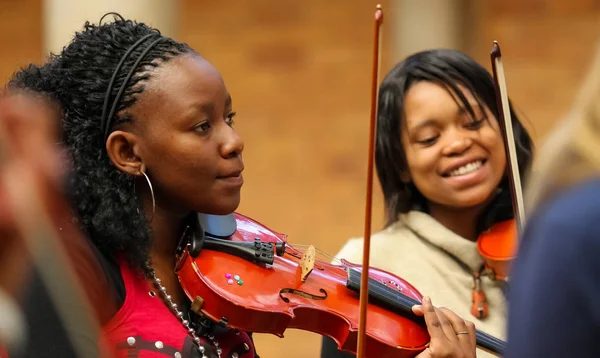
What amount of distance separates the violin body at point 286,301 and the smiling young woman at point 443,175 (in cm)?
42

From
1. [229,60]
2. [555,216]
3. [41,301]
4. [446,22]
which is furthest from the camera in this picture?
[229,60]

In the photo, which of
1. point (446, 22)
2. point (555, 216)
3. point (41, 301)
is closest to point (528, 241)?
point (555, 216)

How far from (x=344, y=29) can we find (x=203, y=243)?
3.36 metres

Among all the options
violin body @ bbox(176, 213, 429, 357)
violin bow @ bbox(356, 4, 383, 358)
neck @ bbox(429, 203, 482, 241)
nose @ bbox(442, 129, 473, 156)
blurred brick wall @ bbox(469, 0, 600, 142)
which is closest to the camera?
violin bow @ bbox(356, 4, 383, 358)

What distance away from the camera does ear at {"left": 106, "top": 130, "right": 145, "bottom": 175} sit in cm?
179

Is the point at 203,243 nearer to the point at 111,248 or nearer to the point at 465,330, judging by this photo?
the point at 111,248

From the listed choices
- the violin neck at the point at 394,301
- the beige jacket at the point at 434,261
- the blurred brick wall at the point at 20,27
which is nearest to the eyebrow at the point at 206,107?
the violin neck at the point at 394,301

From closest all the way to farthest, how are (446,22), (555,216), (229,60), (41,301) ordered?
1. (555,216)
2. (41,301)
3. (446,22)
4. (229,60)

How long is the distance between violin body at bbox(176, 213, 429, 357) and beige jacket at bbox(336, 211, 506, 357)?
0.40 metres

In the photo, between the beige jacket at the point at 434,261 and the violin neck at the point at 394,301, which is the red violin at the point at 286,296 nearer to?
the violin neck at the point at 394,301

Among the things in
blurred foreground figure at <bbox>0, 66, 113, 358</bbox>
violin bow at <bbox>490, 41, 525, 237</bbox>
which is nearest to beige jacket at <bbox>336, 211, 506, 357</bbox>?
violin bow at <bbox>490, 41, 525, 237</bbox>

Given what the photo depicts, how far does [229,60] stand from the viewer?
16.7 ft

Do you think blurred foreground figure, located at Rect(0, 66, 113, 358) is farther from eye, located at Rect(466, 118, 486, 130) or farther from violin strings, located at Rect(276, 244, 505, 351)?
eye, located at Rect(466, 118, 486, 130)

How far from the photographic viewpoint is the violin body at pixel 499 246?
228 centimetres
